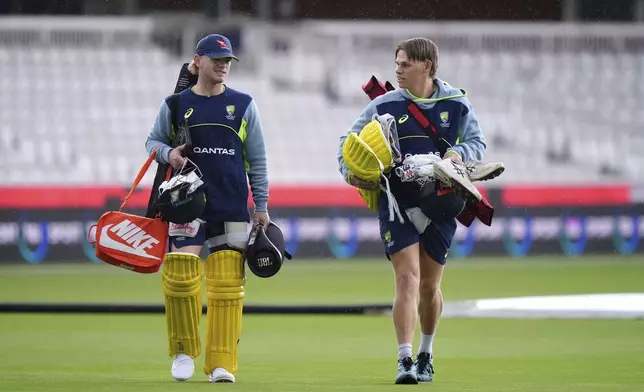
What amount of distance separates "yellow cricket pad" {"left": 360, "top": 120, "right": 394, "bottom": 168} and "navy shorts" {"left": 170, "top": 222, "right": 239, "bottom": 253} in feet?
3.03

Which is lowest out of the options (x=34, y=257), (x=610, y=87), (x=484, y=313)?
(x=484, y=313)

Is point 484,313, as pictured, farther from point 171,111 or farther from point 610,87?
point 610,87

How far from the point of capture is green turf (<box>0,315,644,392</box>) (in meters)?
7.24

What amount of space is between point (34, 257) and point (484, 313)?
10.7 meters

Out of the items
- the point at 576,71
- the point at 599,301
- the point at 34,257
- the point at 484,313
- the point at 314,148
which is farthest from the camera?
the point at 576,71

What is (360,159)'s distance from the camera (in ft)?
24.5

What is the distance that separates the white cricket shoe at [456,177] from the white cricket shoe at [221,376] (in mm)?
1521

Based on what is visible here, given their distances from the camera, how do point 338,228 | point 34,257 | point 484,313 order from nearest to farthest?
point 484,313
point 34,257
point 338,228

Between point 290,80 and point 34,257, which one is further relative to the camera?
point 290,80

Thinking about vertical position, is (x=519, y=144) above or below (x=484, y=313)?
above

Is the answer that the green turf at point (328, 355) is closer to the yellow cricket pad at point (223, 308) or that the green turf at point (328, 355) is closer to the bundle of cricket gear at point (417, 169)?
the yellow cricket pad at point (223, 308)

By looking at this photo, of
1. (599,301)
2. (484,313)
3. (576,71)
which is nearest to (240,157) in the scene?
(484,313)

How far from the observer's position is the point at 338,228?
74.7ft

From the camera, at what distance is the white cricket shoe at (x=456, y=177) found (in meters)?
7.32
